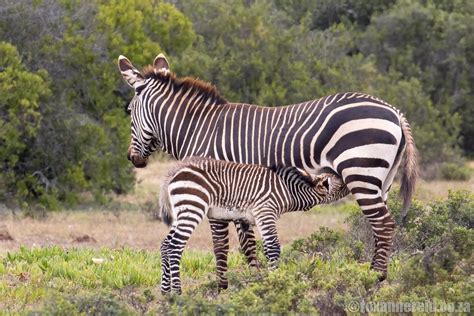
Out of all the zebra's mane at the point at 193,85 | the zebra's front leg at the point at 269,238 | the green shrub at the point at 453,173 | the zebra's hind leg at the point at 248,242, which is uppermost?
the zebra's mane at the point at 193,85

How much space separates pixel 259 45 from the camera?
27391 mm

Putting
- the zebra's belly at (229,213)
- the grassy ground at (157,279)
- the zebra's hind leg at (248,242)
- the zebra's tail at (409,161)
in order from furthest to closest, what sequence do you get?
the zebra's hind leg at (248,242)
the zebra's tail at (409,161)
the zebra's belly at (229,213)
the grassy ground at (157,279)

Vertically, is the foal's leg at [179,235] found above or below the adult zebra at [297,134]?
below

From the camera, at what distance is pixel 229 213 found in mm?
8844

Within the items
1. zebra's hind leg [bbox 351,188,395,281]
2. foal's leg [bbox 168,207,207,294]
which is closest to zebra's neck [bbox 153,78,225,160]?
foal's leg [bbox 168,207,207,294]

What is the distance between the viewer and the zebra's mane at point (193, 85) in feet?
31.8

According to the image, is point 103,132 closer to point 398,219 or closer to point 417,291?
point 398,219

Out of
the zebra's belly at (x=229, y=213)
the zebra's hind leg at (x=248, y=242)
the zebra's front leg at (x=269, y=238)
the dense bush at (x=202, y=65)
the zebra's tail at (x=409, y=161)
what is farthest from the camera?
the dense bush at (x=202, y=65)

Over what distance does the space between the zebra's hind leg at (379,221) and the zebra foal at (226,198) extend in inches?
11.4

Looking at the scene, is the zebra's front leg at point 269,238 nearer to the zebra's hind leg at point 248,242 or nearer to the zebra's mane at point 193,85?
the zebra's hind leg at point 248,242

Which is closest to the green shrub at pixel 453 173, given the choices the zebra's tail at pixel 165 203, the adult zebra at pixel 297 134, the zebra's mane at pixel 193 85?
the adult zebra at pixel 297 134

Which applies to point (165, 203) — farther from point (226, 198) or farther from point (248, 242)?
point (248, 242)

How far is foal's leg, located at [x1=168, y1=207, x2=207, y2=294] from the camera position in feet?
27.9

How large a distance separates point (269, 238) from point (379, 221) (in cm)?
114
